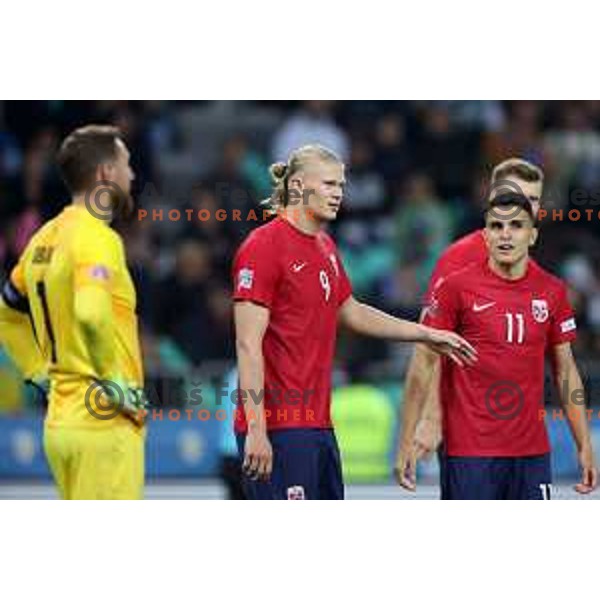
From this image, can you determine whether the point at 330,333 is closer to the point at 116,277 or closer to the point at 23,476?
the point at 116,277

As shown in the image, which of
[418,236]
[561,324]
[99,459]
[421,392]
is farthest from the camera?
[418,236]

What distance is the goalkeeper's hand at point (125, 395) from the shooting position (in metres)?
8.66

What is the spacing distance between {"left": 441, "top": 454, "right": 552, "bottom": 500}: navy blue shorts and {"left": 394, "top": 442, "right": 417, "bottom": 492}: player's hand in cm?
26

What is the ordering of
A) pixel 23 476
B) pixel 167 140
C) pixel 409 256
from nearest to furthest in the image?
pixel 23 476 < pixel 409 256 < pixel 167 140

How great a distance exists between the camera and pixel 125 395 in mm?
8680

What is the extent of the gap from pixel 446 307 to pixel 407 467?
33.4 inches

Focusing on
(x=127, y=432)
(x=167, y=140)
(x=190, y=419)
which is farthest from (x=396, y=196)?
(x=127, y=432)

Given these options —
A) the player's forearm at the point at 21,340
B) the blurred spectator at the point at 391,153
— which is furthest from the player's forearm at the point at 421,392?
the blurred spectator at the point at 391,153

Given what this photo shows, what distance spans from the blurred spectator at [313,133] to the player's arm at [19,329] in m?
10.2

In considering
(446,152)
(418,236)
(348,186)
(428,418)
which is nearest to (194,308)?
(418,236)

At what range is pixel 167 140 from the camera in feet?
67.0

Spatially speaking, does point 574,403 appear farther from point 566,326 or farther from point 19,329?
point 19,329

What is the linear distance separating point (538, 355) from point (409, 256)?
863 cm
